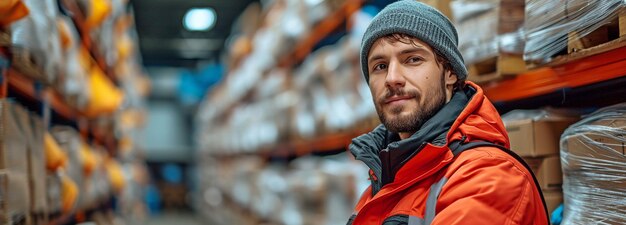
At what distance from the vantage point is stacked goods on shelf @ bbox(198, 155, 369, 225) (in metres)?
4.79

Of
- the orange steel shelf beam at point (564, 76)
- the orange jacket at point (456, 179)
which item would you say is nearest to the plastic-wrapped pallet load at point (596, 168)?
the orange steel shelf beam at point (564, 76)

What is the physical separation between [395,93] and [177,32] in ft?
44.7

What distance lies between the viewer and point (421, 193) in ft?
6.48

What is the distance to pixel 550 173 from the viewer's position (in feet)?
8.54

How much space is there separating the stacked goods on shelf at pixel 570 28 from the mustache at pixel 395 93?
0.56 m

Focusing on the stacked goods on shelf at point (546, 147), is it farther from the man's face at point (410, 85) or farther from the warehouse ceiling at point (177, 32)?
the warehouse ceiling at point (177, 32)

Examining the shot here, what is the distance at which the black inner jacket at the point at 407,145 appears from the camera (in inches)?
78.8

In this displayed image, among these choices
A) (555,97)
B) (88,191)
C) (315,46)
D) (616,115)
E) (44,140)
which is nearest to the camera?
(616,115)

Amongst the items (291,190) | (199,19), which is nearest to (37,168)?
(291,190)

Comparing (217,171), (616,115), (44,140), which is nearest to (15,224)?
(44,140)

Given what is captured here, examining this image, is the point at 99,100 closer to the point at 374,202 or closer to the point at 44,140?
the point at 44,140

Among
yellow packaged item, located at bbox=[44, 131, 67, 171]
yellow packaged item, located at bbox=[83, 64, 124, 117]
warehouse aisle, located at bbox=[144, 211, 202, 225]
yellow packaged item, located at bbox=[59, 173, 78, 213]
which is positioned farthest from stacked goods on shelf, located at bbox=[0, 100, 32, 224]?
warehouse aisle, located at bbox=[144, 211, 202, 225]

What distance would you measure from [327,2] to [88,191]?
228 cm

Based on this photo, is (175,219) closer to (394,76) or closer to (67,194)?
(67,194)
